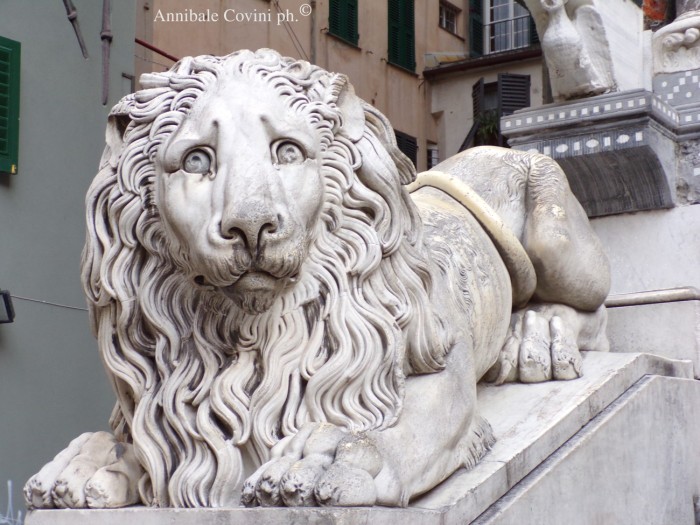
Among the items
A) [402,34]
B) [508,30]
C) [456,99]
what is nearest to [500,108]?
[456,99]

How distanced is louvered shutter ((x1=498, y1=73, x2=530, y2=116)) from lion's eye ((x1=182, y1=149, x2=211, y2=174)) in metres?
20.2

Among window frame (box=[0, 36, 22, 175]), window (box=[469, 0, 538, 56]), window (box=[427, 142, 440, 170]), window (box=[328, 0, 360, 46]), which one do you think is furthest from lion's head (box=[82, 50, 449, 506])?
window (box=[469, 0, 538, 56])

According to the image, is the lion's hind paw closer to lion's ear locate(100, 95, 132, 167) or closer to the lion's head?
the lion's head

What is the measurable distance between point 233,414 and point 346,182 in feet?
2.21

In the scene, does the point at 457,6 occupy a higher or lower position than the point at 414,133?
higher

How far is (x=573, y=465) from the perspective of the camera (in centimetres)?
400

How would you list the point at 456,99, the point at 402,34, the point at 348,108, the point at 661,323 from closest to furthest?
1. the point at 348,108
2. the point at 661,323
3. the point at 402,34
4. the point at 456,99

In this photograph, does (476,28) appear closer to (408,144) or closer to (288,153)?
(408,144)

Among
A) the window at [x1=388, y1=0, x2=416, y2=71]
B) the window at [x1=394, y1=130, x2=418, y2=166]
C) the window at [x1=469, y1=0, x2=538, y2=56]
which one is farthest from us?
the window at [x1=469, y1=0, x2=538, y2=56]

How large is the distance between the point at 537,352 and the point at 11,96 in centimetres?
811

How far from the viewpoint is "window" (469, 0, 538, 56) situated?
88.5 feet

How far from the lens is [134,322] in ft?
11.0

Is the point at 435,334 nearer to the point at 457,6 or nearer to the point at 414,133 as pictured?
the point at 414,133

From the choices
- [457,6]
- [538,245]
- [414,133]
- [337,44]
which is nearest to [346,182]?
[538,245]
